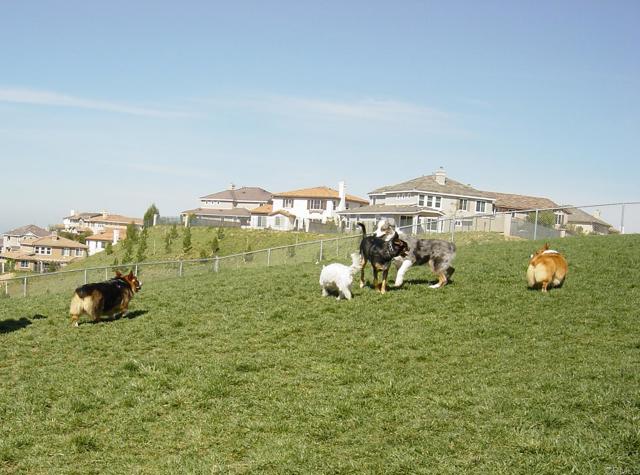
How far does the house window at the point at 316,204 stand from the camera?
9668 cm

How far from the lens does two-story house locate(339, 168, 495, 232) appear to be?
236 feet

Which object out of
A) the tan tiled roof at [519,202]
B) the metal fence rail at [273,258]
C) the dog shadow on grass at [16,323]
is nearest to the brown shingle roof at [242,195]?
the tan tiled roof at [519,202]

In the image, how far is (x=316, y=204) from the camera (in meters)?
97.1

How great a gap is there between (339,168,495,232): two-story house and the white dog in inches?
2189

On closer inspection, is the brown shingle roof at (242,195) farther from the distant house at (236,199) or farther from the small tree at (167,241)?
the small tree at (167,241)

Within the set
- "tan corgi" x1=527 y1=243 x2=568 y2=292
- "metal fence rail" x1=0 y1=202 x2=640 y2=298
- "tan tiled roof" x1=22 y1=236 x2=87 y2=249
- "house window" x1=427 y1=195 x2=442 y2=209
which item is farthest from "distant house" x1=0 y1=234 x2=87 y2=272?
"tan corgi" x1=527 y1=243 x2=568 y2=292

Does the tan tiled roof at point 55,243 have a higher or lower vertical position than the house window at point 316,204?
lower

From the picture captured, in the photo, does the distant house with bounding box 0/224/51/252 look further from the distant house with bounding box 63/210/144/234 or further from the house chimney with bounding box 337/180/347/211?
the house chimney with bounding box 337/180/347/211

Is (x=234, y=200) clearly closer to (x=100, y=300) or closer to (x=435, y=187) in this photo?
(x=435, y=187)

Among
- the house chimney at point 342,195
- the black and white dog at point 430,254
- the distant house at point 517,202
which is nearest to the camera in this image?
the black and white dog at point 430,254

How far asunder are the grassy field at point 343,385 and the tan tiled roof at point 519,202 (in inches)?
2619

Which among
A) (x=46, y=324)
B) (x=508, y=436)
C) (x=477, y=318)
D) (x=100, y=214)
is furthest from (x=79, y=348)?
(x=100, y=214)

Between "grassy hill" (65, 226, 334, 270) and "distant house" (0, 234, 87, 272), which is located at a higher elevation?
"grassy hill" (65, 226, 334, 270)

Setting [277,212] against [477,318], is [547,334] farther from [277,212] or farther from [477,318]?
[277,212]
